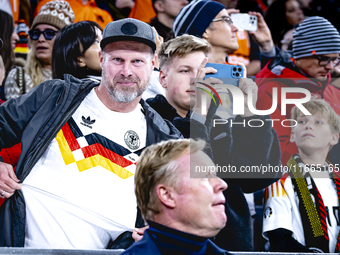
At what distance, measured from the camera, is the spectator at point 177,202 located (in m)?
1.74

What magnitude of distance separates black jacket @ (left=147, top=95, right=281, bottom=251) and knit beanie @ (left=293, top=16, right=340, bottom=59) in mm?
1484

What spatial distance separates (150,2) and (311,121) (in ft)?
8.44

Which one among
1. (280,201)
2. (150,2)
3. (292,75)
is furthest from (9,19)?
(280,201)

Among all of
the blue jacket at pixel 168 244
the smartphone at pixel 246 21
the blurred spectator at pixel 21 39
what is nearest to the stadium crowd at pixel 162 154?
the blue jacket at pixel 168 244

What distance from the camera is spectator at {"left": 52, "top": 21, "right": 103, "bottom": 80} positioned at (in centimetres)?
316

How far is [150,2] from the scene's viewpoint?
4.80 metres

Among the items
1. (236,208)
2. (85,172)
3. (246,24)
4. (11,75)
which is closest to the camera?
(85,172)

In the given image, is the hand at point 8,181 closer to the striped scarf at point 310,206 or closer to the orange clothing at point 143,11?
the striped scarf at point 310,206

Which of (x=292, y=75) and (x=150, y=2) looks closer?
(x=292, y=75)

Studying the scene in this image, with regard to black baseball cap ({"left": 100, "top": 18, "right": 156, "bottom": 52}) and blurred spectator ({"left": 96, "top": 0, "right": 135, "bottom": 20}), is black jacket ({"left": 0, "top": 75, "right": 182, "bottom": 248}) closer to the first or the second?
black baseball cap ({"left": 100, "top": 18, "right": 156, "bottom": 52})

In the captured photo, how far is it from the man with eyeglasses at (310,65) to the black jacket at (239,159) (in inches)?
39.4

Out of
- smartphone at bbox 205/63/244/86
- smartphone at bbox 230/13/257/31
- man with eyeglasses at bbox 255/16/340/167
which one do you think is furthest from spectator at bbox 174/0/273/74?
smartphone at bbox 205/63/244/86

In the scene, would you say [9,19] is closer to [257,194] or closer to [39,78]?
[39,78]

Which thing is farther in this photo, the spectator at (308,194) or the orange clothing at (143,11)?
the orange clothing at (143,11)
